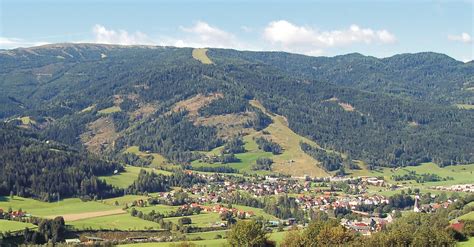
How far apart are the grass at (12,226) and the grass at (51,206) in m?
14.8

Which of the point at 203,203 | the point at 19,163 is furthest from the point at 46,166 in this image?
the point at 203,203

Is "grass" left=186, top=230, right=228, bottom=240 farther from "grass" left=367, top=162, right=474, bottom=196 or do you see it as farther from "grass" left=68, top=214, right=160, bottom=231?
"grass" left=367, top=162, right=474, bottom=196

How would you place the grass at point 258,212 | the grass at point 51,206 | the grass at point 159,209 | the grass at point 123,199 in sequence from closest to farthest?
the grass at point 51,206 < the grass at point 159,209 < the grass at point 258,212 < the grass at point 123,199

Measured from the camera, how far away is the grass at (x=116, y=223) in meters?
101

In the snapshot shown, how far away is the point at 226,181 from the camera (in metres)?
167

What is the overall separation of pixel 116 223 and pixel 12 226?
55.5 feet

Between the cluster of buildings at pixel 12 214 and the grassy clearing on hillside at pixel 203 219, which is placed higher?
the cluster of buildings at pixel 12 214

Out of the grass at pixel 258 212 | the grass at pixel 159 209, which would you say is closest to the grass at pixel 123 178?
the grass at pixel 159 209

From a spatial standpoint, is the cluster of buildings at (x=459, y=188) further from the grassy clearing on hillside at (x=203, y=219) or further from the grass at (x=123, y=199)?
the grass at (x=123, y=199)

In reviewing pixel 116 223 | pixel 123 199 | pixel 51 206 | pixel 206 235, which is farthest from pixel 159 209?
pixel 206 235

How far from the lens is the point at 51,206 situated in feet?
402

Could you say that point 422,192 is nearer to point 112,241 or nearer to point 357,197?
point 357,197

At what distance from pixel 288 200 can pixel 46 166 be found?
56550 mm

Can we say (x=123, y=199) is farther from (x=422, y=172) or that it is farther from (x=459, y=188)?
(x=422, y=172)
